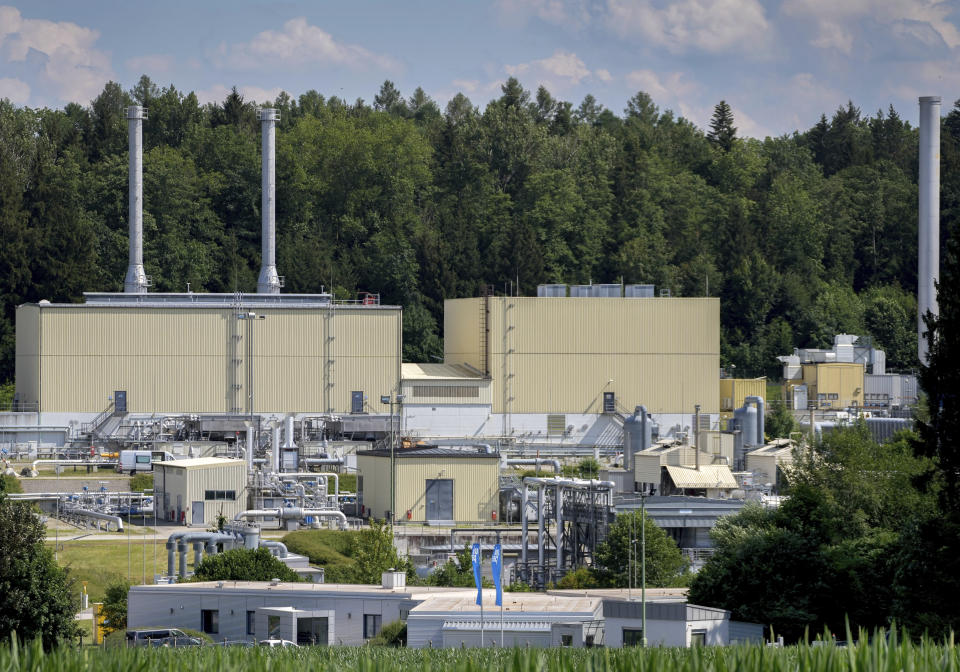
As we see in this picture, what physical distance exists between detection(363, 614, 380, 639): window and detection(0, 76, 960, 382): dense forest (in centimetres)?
5570

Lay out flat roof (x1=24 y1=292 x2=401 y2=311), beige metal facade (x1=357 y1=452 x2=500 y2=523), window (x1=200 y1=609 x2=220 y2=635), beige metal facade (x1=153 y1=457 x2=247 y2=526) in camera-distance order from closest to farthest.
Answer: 1. window (x1=200 y1=609 x2=220 y2=635)
2. beige metal facade (x1=153 y1=457 x2=247 y2=526)
3. beige metal facade (x1=357 y1=452 x2=500 y2=523)
4. flat roof (x1=24 y1=292 x2=401 y2=311)

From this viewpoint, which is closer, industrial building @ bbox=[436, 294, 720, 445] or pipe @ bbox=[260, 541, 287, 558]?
pipe @ bbox=[260, 541, 287, 558]

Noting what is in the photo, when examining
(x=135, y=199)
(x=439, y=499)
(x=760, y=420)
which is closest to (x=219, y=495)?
(x=439, y=499)

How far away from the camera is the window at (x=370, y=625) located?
32875 mm

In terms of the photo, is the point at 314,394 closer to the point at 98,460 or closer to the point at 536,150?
the point at 98,460

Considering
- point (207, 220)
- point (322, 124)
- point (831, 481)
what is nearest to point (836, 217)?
point (322, 124)

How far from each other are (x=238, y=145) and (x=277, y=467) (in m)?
43.5

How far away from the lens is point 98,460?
62.6 m

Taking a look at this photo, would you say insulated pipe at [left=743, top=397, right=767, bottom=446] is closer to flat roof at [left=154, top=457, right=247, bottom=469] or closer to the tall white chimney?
the tall white chimney

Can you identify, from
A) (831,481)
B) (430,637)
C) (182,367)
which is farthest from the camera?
(182,367)

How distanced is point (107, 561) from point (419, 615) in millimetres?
17260

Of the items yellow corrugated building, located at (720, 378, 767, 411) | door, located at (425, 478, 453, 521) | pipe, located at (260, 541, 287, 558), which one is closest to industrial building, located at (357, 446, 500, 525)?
door, located at (425, 478, 453, 521)

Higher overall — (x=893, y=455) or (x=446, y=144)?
(x=446, y=144)

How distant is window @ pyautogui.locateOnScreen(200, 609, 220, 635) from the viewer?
1325 inches
